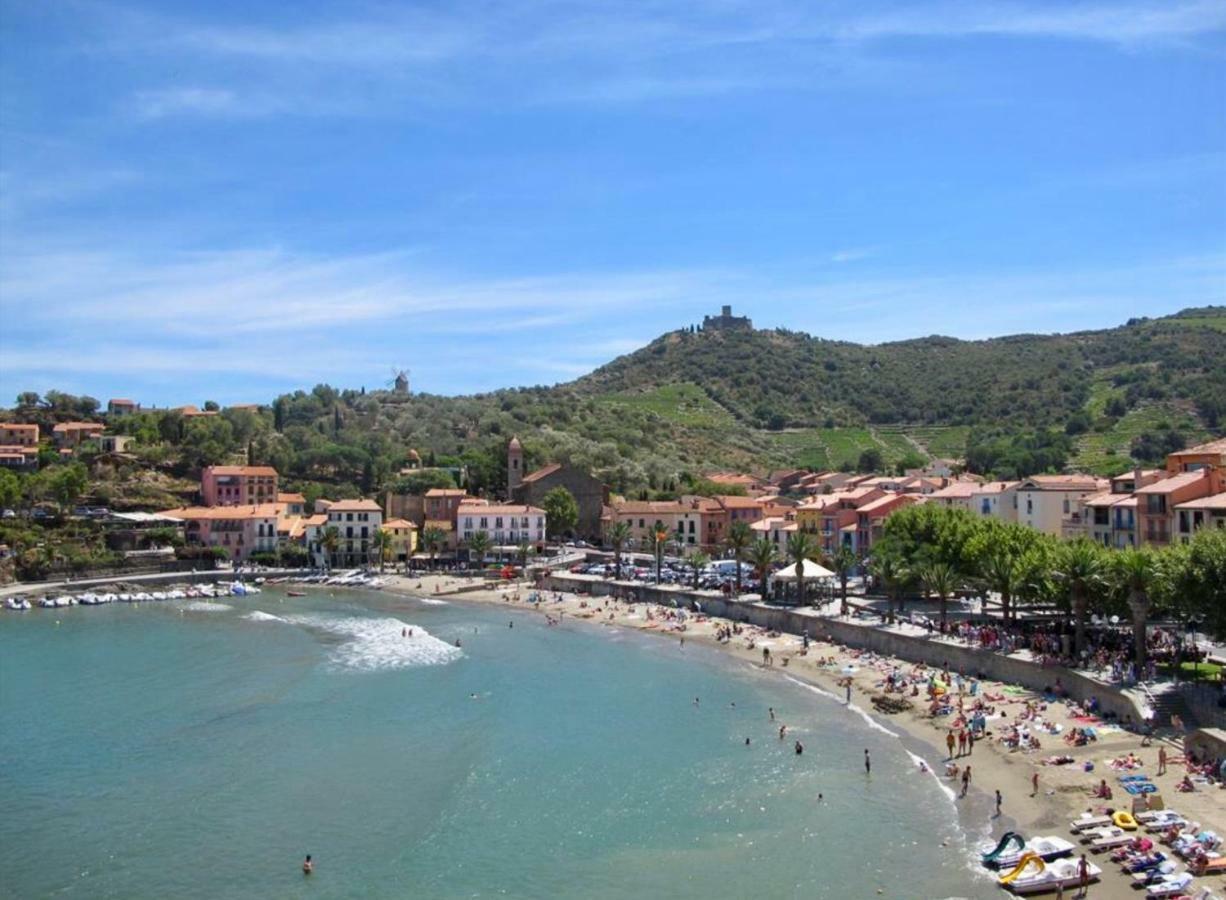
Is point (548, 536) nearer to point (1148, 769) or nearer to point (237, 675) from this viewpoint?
point (237, 675)

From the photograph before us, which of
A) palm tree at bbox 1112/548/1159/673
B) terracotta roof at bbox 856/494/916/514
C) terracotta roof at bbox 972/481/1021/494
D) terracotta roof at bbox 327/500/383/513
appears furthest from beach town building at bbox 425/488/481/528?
palm tree at bbox 1112/548/1159/673

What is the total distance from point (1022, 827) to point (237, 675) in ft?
112

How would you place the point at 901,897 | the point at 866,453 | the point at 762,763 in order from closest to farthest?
the point at 901,897 < the point at 762,763 < the point at 866,453

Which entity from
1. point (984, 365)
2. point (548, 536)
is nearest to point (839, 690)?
point (548, 536)

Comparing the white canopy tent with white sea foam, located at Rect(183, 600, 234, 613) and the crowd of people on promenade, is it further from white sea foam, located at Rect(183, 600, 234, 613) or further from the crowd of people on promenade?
white sea foam, located at Rect(183, 600, 234, 613)

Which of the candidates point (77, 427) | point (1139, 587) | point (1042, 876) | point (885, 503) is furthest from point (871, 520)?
point (77, 427)

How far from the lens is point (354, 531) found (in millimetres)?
93125

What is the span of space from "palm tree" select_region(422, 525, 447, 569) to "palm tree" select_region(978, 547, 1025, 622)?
171ft

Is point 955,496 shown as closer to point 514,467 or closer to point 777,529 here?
point 777,529

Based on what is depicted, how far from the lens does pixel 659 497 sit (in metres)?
102

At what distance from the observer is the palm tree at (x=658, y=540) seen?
250ft

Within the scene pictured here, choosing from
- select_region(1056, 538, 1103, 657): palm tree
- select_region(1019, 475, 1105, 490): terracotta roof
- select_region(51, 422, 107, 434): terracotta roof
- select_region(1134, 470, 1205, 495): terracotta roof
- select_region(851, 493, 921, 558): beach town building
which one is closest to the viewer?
select_region(1056, 538, 1103, 657): palm tree

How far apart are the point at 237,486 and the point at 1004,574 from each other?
3052 inches

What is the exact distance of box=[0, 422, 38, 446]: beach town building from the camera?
11669 centimetres
